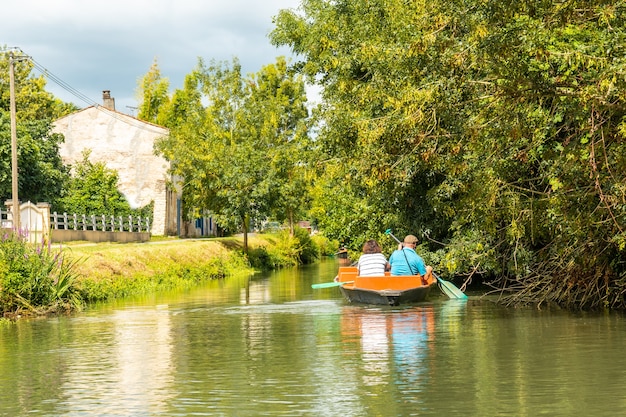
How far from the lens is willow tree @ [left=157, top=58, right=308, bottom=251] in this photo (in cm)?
5522

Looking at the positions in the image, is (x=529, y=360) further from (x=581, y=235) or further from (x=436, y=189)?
(x=436, y=189)

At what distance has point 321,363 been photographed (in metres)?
15.0

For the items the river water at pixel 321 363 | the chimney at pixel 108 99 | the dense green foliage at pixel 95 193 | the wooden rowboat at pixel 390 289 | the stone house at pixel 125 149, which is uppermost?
the chimney at pixel 108 99

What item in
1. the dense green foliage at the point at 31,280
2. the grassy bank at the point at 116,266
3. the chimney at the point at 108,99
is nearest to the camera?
the dense green foliage at the point at 31,280

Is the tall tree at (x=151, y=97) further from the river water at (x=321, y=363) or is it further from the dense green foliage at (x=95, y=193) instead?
the river water at (x=321, y=363)

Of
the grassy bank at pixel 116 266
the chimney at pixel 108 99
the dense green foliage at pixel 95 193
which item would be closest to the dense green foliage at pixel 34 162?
the dense green foliage at pixel 95 193

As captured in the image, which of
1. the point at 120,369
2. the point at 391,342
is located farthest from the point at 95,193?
the point at 120,369

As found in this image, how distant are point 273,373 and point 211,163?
4210cm

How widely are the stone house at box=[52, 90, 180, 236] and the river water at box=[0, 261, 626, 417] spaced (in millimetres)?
40674

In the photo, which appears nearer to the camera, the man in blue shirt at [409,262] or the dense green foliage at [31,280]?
the dense green foliage at [31,280]

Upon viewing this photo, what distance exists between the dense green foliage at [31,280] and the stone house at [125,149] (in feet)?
128

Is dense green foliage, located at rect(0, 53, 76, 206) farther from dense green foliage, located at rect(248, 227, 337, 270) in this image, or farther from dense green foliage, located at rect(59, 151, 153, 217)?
dense green foliage, located at rect(248, 227, 337, 270)

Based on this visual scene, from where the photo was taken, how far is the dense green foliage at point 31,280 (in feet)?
79.5

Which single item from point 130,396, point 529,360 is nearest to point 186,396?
point 130,396
